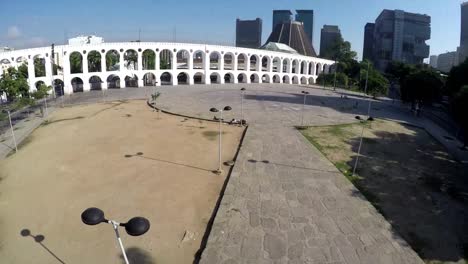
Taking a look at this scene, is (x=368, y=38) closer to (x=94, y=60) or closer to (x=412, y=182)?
(x=94, y=60)

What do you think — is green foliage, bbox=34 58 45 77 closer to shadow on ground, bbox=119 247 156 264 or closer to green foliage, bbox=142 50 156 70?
green foliage, bbox=142 50 156 70

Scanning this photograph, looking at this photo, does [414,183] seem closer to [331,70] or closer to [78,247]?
[78,247]

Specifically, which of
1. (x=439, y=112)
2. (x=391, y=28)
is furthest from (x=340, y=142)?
(x=391, y=28)

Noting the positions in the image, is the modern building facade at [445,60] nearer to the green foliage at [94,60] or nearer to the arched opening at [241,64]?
the arched opening at [241,64]

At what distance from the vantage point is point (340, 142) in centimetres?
2186

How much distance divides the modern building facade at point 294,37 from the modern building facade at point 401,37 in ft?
117

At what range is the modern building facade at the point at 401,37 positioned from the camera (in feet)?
410

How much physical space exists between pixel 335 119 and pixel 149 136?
1823 centimetres

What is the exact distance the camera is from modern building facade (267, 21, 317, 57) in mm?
112500

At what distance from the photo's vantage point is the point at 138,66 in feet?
191

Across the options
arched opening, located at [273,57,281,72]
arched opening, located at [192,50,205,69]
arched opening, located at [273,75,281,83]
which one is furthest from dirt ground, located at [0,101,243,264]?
arched opening, located at [273,57,281,72]


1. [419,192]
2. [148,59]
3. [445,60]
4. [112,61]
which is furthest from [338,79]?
[445,60]

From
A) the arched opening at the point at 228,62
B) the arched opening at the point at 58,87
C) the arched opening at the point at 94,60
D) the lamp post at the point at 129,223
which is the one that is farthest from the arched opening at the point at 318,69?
the lamp post at the point at 129,223

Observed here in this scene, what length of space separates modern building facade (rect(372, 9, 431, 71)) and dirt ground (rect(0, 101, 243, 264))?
4904 inches
